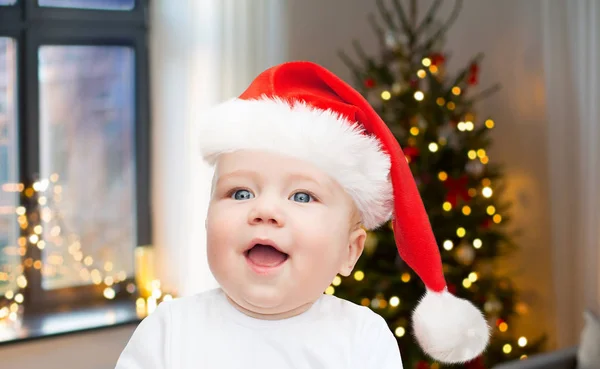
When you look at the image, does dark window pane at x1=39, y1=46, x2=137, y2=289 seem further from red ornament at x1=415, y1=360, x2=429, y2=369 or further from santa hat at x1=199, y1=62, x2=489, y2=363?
santa hat at x1=199, y1=62, x2=489, y2=363

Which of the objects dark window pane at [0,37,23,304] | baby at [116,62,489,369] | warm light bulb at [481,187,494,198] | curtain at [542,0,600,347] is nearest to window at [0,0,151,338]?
dark window pane at [0,37,23,304]

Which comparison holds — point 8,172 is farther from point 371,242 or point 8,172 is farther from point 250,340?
point 250,340

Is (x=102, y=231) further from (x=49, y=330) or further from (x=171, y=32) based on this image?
(x=171, y=32)

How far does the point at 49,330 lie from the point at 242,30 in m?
1.51

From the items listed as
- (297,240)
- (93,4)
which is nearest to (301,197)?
(297,240)

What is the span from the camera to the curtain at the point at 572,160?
3.22 metres

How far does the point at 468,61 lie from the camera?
393cm

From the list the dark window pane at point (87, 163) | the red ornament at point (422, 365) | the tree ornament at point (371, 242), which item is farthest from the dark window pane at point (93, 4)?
the red ornament at point (422, 365)

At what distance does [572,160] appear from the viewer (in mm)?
3385

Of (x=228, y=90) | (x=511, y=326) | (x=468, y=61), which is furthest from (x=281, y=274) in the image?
(x=468, y=61)

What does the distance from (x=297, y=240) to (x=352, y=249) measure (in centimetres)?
16

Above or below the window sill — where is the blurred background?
above

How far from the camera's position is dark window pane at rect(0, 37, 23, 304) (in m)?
3.38

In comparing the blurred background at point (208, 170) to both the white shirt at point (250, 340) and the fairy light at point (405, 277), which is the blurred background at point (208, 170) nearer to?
the fairy light at point (405, 277)
